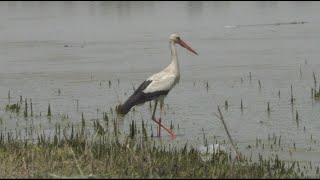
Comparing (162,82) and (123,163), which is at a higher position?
(162,82)

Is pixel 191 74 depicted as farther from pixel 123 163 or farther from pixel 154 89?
pixel 123 163

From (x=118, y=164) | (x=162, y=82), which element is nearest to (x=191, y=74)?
(x=162, y=82)

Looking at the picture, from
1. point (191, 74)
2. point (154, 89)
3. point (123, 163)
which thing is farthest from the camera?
point (191, 74)

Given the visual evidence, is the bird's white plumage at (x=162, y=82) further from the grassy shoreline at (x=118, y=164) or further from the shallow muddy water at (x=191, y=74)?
the grassy shoreline at (x=118, y=164)

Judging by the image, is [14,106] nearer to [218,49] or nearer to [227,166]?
[227,166]

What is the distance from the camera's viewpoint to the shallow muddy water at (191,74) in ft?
33.7

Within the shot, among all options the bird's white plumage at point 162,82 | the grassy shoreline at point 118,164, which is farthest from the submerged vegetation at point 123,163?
the bird's white plumage at point 162,82

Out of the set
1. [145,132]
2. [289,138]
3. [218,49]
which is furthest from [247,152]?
[218,49]

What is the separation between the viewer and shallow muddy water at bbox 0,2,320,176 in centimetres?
1028

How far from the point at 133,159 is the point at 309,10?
32260mm

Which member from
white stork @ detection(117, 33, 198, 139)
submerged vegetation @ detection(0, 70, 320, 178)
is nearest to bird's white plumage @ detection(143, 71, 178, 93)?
white stork @ detection(117, 33, 198, 139)

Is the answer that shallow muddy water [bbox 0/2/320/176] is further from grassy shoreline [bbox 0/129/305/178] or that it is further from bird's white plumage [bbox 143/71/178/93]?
grassy shoreline [bbox 0/129/305/178]

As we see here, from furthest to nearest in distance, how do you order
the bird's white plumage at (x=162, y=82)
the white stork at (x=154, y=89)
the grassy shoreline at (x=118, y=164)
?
1. the bird's white plumage at (x=162, y=82)
2. the white stork at (x=154, y=89)
3. the grassy shoreline at (x=118, y=164)

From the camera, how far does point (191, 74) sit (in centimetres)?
1609
